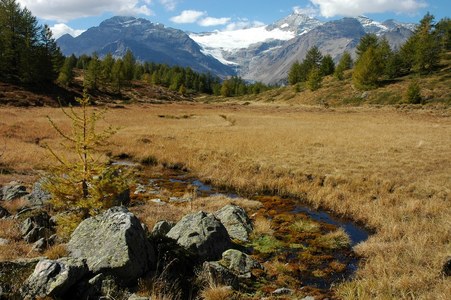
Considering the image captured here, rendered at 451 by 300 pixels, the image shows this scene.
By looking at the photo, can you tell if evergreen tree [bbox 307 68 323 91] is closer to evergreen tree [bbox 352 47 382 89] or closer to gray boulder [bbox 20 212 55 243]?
evergreen tree [bbox 352 47 382 89]

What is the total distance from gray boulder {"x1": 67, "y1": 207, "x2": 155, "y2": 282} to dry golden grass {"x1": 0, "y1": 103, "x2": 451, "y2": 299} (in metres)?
4.95

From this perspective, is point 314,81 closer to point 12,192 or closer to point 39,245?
point 12,192

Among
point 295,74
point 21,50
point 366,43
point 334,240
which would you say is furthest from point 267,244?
point 295,74

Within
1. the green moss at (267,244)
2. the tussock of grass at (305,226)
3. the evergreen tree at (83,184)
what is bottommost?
the green moss at (267,244)

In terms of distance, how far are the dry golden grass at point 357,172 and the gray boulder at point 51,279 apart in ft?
21.5

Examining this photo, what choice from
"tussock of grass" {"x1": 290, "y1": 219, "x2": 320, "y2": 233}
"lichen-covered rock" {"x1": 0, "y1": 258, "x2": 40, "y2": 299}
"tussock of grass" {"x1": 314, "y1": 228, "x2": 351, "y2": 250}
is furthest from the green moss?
"lichen-covered rock" {"x1": 0, "y1": 258, "x2": 40, "y2": 299}

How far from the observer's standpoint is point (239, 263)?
33.4 ft

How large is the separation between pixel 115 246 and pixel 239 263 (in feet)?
12.9

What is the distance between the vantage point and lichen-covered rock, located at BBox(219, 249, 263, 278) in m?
9.90

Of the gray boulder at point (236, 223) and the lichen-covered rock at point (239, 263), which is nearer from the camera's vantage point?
the lichen-covered rock at point (239, 263)

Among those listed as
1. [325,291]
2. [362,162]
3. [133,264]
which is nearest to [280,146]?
[362,162]

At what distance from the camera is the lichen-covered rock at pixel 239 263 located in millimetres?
9898

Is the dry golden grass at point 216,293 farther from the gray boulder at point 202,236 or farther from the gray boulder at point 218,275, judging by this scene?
the gray boulder at point 202,236

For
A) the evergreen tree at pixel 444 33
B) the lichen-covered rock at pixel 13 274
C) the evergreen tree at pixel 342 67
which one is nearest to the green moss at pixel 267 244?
the lichen-covered rock at pixel 13 274
